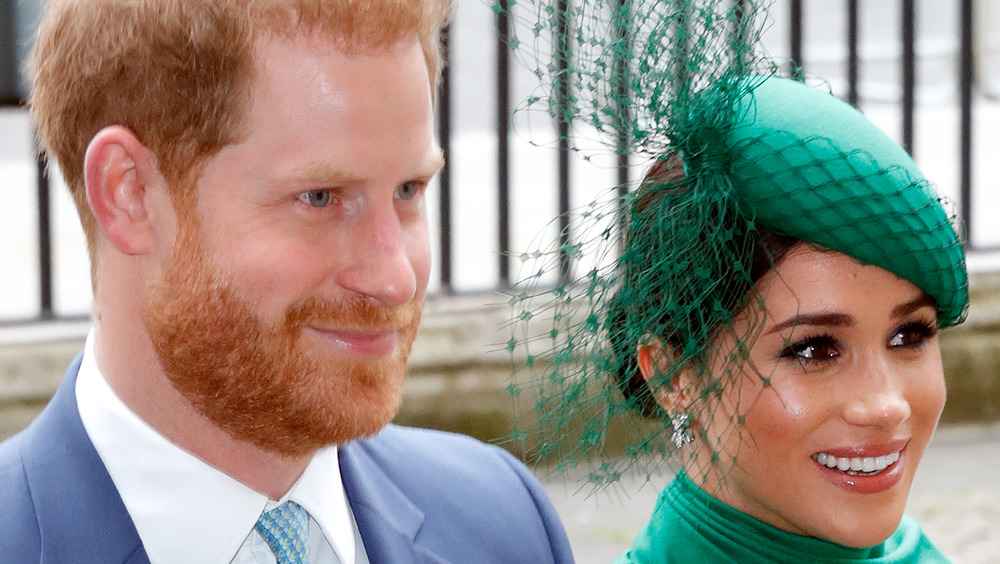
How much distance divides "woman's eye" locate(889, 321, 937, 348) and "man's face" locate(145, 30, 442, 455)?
2.50 feet

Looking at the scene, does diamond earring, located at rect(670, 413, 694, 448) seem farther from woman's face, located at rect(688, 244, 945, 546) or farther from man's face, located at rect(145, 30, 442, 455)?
man's face, located at rect(145, 30, 442, 455)

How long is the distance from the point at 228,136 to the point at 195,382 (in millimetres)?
286

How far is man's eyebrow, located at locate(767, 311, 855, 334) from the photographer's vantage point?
194 centimetres

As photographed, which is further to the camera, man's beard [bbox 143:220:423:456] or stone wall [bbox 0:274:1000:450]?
stone wall [bbox 0:274:1000:450]

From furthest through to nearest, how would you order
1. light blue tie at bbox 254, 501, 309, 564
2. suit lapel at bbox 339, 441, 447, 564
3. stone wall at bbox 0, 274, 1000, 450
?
stone wall at bbox 0, 274, 1000, 450, suit lapel at bbox 339, 441, 447, 564, light blue tie at bbox 254, 501, 309, 564

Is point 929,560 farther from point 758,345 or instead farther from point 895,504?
point 758,345

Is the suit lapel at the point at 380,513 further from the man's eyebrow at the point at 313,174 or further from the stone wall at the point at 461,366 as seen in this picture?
the stone wall at the point at 461,366

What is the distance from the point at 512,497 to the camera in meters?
2.00

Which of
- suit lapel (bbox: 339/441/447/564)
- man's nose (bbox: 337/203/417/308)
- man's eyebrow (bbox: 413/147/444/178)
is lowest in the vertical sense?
suit lapel (bbox: 339/441/447/564)

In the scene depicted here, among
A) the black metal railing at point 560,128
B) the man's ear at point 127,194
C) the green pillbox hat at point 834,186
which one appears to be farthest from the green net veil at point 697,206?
the black metal railing at point 560,128

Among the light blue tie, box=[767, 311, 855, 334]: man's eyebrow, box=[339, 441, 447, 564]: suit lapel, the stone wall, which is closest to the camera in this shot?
the light blue tie

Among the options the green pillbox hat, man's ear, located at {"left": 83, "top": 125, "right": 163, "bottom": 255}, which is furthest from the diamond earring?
man's ear, located at {"left": 83, "top": 125, "right": 163, "bottom": 255}

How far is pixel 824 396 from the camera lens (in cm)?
195

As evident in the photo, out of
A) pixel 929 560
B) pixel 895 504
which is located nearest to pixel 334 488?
pixel 895 504
